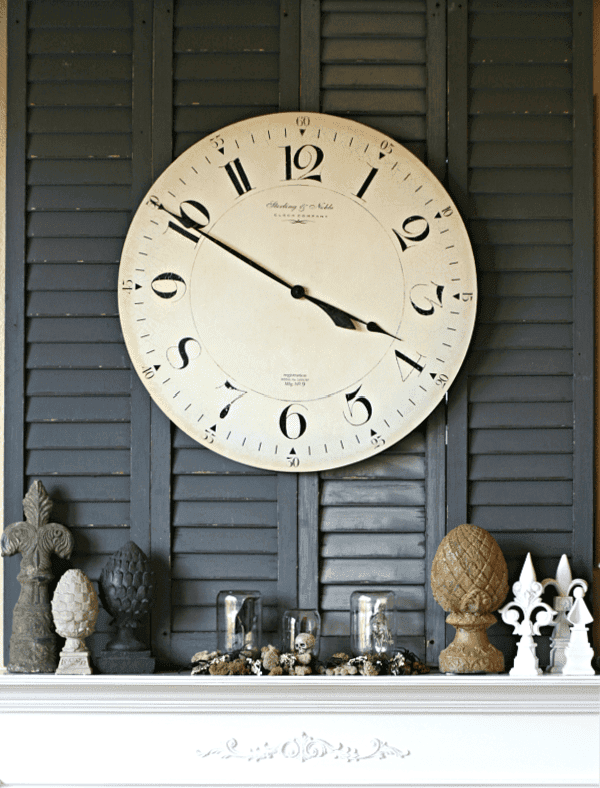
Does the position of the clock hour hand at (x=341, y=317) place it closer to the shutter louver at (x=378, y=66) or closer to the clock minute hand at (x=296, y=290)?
the clock minute hand at (x=296, y=290)

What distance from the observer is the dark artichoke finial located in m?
1.79

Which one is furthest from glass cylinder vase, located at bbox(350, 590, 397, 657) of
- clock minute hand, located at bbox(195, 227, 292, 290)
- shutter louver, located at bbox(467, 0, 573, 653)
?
clock minute hand, located at bbox(195, 227, 292, 290)

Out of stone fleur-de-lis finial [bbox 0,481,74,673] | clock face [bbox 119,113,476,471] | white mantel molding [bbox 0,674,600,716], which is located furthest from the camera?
clock face [bbox 119,113,476,471]

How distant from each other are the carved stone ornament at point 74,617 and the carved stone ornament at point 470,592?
739 millimetres

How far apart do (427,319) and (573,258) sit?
0.37m

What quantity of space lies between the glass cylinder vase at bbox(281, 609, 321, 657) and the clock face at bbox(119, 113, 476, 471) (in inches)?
12.6

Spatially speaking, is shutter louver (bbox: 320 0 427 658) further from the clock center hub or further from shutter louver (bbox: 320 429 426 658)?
the clock center hub

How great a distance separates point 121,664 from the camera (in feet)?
5.87

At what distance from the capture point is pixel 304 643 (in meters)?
1.77

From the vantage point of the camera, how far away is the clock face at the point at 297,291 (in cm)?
188

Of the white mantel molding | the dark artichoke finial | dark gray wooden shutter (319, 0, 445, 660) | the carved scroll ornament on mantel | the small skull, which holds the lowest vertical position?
the carved scroll ornament on mantel

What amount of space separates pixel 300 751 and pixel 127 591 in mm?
487

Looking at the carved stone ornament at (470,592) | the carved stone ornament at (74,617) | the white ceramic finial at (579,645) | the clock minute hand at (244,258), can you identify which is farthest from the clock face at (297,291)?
the white ceramic finial at (579,645)

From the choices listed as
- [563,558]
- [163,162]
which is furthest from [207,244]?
[563,558]
